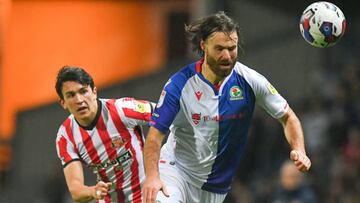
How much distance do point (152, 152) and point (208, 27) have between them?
0.99 m

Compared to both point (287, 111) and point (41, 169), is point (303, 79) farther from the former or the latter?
point (287, 111)

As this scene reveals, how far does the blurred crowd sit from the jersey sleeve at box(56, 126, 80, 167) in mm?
4994

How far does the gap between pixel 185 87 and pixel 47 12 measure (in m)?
14.0

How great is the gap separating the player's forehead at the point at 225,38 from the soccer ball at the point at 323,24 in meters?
0.68

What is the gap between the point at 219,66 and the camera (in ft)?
22.1

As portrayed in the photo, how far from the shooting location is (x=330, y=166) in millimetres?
12758

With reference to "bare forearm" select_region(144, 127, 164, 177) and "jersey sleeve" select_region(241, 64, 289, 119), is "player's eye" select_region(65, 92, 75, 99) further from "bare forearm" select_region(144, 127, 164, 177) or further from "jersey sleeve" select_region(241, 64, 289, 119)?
"jersey sleeve" select_region(241, 64, 289, 119)

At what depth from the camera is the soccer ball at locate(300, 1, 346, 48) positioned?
701cm

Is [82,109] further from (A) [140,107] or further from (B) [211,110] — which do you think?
(B) [211,110]

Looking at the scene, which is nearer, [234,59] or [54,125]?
[234,59]

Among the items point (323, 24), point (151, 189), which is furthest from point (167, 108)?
point (323, 24)

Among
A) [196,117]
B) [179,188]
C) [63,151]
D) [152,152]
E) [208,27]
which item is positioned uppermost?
[208,27]

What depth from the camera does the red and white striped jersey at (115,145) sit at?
7.52 m

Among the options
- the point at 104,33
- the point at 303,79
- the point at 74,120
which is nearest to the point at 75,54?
the point at 104,33
